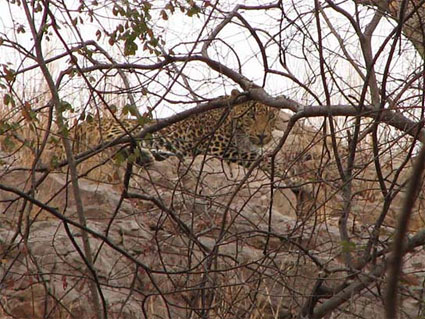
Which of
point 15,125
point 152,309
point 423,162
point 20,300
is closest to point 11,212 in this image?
point 20,300

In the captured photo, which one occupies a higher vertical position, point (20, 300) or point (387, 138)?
point (387, 138)

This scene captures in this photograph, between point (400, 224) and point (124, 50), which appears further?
point (124, 50)

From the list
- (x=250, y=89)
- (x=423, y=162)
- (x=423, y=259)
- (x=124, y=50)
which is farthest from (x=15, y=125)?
(x=423, y=259)

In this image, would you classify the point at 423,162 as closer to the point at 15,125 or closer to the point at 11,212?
the point at 15,125

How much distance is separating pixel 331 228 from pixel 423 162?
17.1 feet

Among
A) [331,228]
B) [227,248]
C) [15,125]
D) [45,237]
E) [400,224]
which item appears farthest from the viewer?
[331,228]

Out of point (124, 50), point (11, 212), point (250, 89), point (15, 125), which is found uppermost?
point (11, 212)

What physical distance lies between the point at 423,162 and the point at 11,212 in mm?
5243

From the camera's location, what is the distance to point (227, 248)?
207 inches

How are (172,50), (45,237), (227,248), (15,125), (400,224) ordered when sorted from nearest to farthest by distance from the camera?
1. (400,224)
2. (15,125)
3. (172,50)
4. (45,237)
5. (227,248)

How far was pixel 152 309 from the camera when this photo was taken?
462 cm

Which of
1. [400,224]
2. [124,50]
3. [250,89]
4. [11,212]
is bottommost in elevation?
[400,224]

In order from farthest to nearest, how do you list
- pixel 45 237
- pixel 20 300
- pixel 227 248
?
pixel 227 248, pixel 45 237, pixel 20 300

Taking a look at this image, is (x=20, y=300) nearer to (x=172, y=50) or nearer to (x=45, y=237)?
(x=45, y=237)
